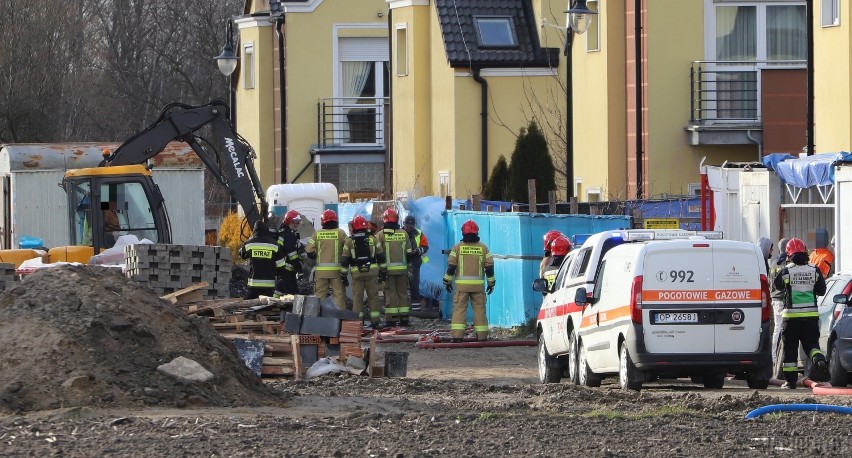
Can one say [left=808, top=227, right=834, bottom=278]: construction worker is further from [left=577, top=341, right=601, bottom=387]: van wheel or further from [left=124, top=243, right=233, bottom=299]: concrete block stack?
[left=124, top=243, right=233, bottom=299]: concrete block stack

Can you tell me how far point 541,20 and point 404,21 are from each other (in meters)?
4.05

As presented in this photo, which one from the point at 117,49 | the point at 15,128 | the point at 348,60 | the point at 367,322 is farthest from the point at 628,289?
the point at 117,49

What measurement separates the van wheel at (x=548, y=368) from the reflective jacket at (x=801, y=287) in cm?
280

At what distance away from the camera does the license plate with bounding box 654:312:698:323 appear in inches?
659

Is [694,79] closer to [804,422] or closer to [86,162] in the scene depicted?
[86,162]

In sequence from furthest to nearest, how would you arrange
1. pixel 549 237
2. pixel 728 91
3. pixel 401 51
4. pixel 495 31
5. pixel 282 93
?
1. pixel 282 93
2. pixel 401 51
3. pixel 495 31
4. pixel 728 91
5. pixel 549 237

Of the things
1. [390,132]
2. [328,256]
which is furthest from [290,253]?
[390,132]

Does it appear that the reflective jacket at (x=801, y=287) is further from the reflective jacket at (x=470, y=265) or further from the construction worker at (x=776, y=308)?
the reflective jacket at (x=470, y=265)

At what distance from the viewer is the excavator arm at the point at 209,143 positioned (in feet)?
94.5

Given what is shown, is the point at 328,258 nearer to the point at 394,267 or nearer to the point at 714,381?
the point at 394,267

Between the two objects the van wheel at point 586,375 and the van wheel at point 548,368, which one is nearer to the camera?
the van wheel at point 586,375

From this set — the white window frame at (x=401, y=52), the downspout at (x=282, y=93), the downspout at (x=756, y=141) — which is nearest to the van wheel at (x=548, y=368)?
the downspout at (x=756, y=141)

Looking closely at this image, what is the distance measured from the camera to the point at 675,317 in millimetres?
16781

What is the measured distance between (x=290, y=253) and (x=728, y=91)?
10223mm
